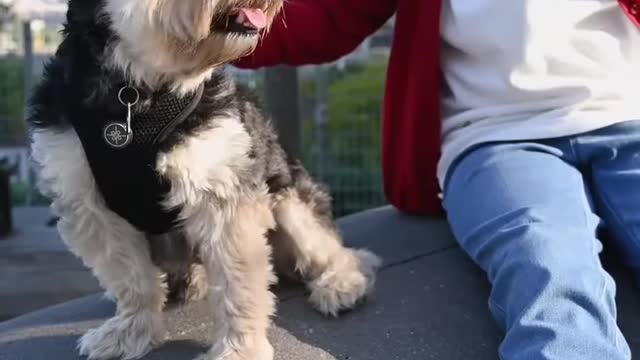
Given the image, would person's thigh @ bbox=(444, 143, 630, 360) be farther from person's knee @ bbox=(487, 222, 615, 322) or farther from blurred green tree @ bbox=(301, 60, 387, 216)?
blurred green tree @ bbox=(301, 60, 387, 216)

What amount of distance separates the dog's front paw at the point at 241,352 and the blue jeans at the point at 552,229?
0.56 metres

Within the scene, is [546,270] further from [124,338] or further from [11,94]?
[11,94]

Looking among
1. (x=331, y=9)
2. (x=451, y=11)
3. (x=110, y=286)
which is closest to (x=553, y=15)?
(x=451, y=11)

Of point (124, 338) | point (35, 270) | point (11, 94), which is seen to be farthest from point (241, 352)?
point (11, 94)

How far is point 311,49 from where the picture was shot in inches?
118

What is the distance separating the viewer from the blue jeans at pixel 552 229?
206 centimetres

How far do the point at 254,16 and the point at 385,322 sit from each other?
86 centimetres

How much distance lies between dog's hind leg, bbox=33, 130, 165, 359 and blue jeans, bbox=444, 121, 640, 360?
2.77ft

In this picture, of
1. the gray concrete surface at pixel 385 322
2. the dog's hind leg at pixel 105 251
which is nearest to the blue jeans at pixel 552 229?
the gray concrete surface at pixel 385 322

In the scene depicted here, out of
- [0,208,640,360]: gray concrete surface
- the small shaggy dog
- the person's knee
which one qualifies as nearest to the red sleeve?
the small shaggy dog

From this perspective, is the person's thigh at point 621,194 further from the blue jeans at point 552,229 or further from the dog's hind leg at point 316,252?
the dog's hind leg at point 316,252

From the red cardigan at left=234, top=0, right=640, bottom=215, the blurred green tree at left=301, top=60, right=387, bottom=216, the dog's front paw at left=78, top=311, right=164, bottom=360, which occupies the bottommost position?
the blurred green tree at left=301, top=60, right=387, bottom=216

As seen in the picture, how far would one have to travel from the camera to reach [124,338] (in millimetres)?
2539

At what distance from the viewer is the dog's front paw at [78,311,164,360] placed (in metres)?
2.51
